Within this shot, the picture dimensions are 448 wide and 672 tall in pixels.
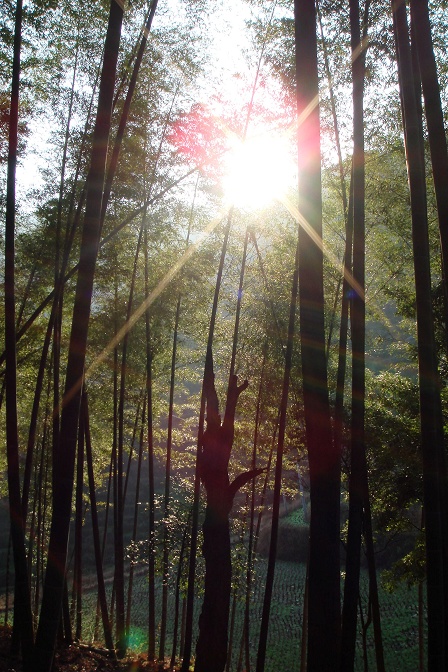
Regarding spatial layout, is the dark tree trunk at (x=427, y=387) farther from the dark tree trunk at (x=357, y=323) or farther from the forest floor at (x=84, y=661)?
the forest floor at (x=84, y=661)

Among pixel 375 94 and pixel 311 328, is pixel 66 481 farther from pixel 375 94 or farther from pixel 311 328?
pixel 375 94

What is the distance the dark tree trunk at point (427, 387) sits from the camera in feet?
8.65

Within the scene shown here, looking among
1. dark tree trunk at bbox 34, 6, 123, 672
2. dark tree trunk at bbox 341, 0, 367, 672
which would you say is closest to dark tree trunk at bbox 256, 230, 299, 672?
dark tree trunk at bbox 341, 0, 367, 672

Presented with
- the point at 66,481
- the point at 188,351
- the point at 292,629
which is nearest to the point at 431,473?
the point at 66,481

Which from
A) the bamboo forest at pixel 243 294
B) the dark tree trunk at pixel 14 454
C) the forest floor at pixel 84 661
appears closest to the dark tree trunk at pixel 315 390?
the bamboo forest at pixel 243 294

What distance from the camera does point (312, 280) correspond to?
2482 mm

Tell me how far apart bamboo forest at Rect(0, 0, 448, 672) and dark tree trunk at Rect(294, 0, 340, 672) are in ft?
0.03

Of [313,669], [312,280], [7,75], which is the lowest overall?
[313,669]

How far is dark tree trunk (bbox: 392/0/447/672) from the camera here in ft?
8.65

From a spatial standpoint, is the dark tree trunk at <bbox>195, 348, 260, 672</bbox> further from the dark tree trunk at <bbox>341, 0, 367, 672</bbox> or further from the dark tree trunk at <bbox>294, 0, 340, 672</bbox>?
the dark tree trunk at <bbox>294, 0, 340, 672</bbox>

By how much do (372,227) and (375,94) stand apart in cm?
139

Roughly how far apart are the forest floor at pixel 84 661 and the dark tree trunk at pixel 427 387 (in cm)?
327

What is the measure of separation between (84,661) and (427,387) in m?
4.46

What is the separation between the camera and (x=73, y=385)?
277 centimetres
